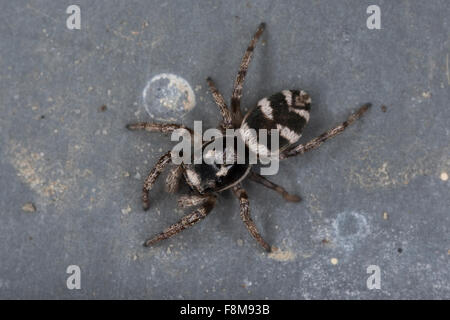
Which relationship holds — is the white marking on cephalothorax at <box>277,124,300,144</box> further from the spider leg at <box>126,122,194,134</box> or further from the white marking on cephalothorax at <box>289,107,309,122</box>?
the spider leg at <box>126,122,194,134</box>

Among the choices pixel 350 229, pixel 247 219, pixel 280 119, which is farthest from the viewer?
pixel 350 229

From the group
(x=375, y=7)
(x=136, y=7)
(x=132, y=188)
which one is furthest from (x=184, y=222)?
(x=375, y=7)

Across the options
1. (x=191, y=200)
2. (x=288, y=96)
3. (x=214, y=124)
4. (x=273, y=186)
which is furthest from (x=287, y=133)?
(x=191, y=200)

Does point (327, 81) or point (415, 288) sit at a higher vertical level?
point (327, 81)

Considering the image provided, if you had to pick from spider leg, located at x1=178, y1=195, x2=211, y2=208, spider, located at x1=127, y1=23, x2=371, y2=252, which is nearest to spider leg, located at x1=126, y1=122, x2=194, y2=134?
spider, located at x1=127, y1=23, x2=371, y2=252

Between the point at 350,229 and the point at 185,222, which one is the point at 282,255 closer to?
the point at 350,229

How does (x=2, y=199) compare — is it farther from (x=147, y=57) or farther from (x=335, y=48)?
(x=335, y=48)

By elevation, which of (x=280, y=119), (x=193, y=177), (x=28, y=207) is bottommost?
(x=28, y=207)
